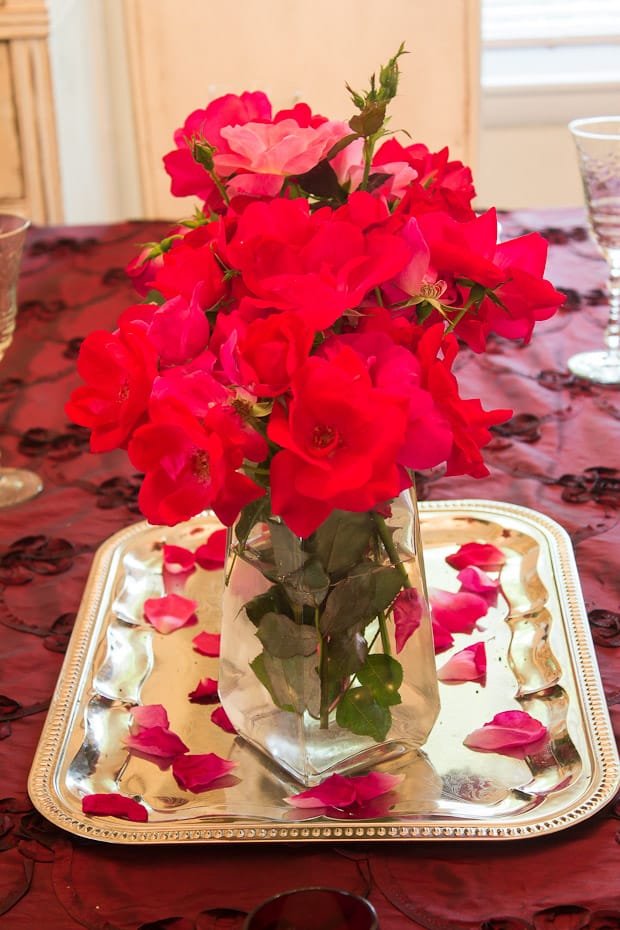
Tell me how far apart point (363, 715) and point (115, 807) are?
0.45ft

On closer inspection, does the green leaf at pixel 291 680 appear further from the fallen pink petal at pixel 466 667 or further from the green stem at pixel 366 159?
the green stem at pixel 366 159

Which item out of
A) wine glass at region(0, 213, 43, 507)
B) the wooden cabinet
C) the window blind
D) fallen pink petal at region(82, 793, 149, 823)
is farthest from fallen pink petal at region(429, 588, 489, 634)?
the window blind

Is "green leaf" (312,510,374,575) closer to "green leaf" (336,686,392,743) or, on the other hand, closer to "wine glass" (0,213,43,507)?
"green leaf" (336,686,392,743)

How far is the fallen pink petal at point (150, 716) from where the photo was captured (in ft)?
2.29

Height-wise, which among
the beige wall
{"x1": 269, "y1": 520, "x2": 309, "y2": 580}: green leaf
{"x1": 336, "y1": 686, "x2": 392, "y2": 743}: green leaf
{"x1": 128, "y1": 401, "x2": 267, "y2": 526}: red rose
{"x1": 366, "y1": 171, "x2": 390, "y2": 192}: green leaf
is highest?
{"x1": 366, "y1": 171, "x2": 390, "y2": 192}: green leaf

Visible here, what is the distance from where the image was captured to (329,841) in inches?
23.1

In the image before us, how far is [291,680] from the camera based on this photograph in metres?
0.62

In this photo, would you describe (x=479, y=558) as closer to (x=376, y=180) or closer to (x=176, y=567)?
(x=176, y=567)

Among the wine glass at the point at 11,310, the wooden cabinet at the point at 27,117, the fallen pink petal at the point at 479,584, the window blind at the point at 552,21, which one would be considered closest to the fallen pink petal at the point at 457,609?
Result: the fallen pink petal at the point at 479,584

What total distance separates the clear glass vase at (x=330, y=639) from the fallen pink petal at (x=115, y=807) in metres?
0.08

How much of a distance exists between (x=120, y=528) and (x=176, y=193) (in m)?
0.34

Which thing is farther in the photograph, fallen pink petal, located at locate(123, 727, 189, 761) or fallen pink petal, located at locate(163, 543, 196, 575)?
fallen pink petal, located at locate(163, 543, 196, 575)

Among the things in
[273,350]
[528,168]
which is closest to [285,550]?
[273,350]

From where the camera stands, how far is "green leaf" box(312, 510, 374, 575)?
23.2 inches
